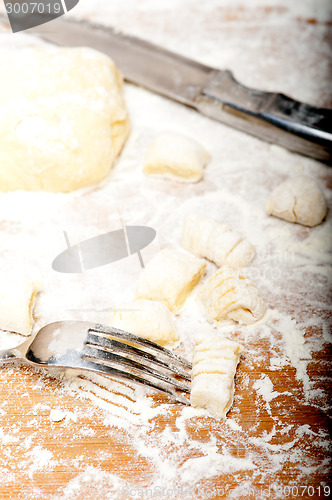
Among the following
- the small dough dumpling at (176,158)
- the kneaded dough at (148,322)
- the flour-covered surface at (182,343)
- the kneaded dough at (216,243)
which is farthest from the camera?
the small dough dumpling at (176,158)

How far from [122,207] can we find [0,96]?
1.51 feet

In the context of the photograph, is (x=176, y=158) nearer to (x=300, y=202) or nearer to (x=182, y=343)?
(x=300, y=202)

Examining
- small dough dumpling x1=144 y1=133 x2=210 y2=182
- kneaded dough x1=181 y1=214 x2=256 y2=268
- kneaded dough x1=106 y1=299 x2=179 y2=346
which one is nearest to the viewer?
kneaded dough x1=106 y1=299 x2=179 y2=346

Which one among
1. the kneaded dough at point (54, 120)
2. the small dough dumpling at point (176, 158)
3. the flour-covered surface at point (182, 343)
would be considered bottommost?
the flour-covered surface at point (182, 343)

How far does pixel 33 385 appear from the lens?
1002mm

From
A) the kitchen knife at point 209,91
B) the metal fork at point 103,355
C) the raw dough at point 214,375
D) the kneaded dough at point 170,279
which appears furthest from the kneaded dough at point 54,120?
the raw dough at point 214,375

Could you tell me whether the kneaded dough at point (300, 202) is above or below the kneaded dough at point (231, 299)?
above

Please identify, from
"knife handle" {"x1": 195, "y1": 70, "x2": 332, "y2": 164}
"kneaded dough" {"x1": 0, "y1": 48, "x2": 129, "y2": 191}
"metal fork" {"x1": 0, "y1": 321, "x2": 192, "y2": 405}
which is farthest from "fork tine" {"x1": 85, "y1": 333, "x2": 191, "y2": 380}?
"knife handle" {"x1": 195, "y1": 70, "x2": 332, "y2": 164}

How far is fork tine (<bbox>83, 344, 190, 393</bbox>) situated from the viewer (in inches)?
36.7

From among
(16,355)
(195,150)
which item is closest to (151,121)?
(195,150)

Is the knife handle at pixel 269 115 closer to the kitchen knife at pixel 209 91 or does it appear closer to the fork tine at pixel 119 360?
the kitchen knife at pixel 209 91

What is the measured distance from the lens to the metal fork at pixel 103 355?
36.8 inches

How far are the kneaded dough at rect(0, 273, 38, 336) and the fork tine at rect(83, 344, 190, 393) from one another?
19cm

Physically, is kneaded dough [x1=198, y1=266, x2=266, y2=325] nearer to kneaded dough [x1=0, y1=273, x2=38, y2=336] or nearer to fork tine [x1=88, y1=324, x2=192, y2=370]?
fork tine [x1=88, y1=324, x2=192, y2=370]
